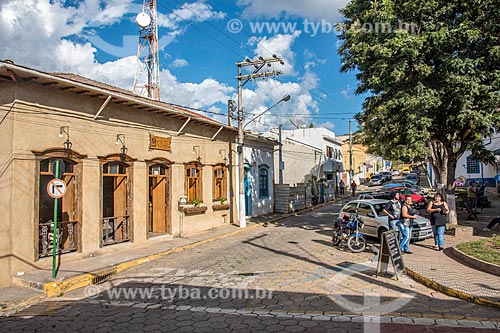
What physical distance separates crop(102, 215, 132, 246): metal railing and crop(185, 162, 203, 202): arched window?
366 cm

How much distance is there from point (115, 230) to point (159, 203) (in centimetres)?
274

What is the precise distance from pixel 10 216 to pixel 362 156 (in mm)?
64534

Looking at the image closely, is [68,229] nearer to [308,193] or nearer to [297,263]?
[297,263]

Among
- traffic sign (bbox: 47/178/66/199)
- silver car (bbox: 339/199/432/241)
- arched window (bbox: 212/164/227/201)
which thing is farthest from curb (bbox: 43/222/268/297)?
silver car (bbox: 339/199/432/241)

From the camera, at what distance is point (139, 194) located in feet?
41.2

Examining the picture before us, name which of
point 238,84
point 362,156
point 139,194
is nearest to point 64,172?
point 139,194

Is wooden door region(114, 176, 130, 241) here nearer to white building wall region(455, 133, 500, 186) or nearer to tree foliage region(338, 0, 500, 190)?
tree foliage region(338, 0, 500, 190)

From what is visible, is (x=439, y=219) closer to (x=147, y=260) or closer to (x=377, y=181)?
(x=147, y=260)

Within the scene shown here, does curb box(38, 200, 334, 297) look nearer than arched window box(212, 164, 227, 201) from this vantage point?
Yes

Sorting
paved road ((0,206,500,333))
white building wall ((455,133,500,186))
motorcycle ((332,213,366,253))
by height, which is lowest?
paved road ((0,206,500,333))

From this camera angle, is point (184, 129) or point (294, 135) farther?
point (294, 135)

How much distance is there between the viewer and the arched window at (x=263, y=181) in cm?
2197

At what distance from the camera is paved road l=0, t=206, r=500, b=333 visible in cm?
573

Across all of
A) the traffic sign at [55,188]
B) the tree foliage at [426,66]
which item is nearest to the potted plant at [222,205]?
the tree foliage at [426,66]
